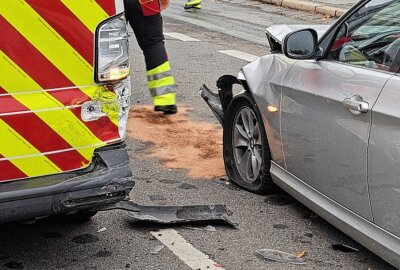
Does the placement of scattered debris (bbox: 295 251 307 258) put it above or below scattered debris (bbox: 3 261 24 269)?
above

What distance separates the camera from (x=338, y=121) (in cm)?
382

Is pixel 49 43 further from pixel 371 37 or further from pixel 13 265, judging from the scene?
pixel 371 37

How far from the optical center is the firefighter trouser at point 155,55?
7.02 meters

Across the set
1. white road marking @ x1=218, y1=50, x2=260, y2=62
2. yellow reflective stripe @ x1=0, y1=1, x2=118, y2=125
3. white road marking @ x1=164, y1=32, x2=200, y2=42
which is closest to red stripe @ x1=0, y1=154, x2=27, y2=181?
yellow reflective stripe @ x1=0, y1=1, x2=118, y2=125

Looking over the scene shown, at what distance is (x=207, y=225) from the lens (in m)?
4.51

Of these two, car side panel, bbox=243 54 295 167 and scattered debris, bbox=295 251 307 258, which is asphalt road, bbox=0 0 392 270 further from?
car side panel, bbox=243 54 295 167

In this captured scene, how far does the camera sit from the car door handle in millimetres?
3596

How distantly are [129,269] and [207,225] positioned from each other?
771mm

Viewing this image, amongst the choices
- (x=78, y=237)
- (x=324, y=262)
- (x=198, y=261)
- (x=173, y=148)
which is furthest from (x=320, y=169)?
(x=173, y=148)

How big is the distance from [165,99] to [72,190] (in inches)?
153

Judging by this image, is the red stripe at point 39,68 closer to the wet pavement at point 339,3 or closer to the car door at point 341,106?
the car door at point 341,106

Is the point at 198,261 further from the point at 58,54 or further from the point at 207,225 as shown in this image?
the point at 58,54

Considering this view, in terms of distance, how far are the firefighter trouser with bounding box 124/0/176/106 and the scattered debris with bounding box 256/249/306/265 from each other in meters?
3.29

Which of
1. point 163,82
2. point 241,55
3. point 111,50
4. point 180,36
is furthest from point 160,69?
point 180,36
